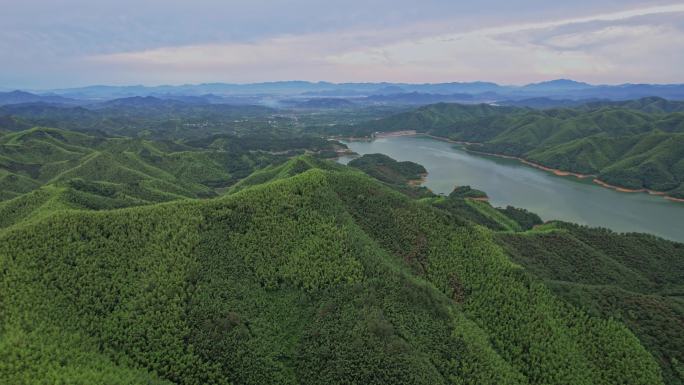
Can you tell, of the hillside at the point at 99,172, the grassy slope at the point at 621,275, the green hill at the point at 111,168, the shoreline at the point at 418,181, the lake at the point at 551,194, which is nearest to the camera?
the grassy slope at the point at 621,275

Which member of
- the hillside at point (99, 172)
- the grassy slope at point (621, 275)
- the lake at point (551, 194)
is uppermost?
the hillside at point (99, 172)

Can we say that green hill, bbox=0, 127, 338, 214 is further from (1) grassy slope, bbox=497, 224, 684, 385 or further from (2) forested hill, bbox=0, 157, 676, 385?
(1) grassy slope, bbox=497, 224, 684, 385

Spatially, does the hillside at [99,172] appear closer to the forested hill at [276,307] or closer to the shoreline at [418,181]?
the forested hill at [276,307]

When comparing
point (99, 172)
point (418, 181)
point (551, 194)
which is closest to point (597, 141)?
point (551, 194)

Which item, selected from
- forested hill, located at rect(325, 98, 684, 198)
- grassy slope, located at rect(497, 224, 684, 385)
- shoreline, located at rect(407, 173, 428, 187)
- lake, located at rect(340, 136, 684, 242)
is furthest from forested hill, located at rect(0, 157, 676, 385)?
forested hill, located at rect(325, 98, 684, 198)

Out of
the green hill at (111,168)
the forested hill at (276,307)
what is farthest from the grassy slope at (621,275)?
the green hill at (111,168)
